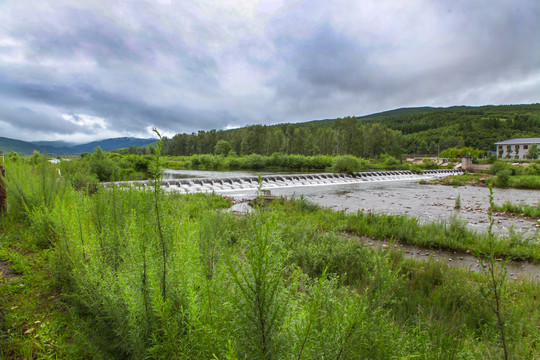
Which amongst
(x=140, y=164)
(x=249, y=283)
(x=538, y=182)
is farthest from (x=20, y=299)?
(x=538, y=182)

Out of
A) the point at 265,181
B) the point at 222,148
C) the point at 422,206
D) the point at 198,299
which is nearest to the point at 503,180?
the point at 422,206

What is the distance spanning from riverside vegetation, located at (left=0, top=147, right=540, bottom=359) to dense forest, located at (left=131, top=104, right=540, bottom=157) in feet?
228

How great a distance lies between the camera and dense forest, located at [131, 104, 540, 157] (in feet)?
266

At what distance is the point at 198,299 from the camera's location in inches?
57.0

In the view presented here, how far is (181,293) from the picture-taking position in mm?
1553

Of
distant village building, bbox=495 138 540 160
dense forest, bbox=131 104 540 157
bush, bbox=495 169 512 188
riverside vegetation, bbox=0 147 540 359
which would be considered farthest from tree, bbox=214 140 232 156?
distant village building, bbox=495 138 540 160

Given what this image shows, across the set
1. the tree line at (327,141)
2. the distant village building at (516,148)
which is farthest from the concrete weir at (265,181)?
the distant village building at (516,148)

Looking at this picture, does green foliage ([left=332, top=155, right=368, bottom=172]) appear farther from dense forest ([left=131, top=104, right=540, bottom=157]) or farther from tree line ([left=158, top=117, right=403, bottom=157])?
dense forest ([left=131, top=104, right=540, bottom=157])

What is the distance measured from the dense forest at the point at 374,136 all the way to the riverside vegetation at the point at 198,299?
69465 mm

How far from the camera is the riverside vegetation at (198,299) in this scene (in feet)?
3.82

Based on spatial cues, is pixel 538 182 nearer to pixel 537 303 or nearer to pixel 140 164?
pixel 537 303

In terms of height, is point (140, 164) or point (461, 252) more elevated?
point (140, 164)

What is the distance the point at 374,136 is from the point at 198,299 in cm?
8501

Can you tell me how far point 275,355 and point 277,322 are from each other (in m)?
0.13
